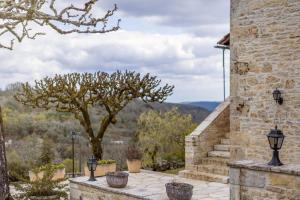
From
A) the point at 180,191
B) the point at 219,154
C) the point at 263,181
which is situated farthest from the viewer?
the point at 219,154

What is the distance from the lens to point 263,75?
33.9ft

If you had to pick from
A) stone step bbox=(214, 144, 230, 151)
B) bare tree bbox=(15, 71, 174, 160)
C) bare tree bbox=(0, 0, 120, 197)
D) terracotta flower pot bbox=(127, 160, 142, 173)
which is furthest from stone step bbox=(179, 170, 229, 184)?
bare tree bbox=(0, 0, 120, 197)

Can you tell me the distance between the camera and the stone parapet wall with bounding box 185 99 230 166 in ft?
43.2

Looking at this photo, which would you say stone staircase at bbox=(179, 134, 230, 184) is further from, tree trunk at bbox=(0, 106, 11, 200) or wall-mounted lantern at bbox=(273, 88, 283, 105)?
tree trunk at bbox=(0, 106, 11, 200)

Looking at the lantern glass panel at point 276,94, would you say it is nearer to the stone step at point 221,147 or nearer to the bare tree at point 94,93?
the stone step at point 221,147

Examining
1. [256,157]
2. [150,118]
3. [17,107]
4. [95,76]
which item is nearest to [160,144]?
[150,118]

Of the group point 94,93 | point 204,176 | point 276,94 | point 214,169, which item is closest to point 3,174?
point 276,94

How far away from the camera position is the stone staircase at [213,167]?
12.3m

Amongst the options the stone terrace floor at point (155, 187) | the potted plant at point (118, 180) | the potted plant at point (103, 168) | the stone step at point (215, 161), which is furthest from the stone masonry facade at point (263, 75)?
the potted plant at point (103, 168)

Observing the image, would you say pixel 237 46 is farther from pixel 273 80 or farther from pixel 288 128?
pixel 288 128

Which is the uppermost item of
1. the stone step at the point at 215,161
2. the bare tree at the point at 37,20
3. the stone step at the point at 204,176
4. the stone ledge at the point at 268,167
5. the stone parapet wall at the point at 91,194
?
the bare tree at the point at 37,20

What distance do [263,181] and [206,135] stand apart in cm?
652

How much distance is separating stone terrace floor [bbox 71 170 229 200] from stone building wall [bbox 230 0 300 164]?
1.02m

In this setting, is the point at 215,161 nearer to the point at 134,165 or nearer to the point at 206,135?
the point at 206,135
